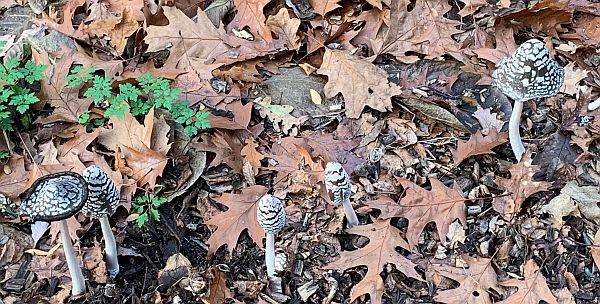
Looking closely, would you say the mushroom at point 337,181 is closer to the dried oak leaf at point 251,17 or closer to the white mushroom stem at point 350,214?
the white mushroom stem at point 350,214

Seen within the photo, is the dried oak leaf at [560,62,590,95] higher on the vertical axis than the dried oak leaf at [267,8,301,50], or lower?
lower

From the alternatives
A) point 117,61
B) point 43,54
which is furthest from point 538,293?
point 43,54

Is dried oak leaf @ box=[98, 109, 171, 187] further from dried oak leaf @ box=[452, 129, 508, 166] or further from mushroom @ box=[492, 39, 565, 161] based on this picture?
mushroom @ box=[492, 39, 565, 161]

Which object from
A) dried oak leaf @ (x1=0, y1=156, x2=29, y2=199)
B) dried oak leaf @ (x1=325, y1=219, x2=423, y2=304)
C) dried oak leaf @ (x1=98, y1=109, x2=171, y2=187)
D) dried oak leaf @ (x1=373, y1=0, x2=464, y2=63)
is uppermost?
dried oak leaf @ (x1=373, y1=0, x2=464, y2=63)

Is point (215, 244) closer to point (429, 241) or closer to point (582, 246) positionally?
point (429, 241)

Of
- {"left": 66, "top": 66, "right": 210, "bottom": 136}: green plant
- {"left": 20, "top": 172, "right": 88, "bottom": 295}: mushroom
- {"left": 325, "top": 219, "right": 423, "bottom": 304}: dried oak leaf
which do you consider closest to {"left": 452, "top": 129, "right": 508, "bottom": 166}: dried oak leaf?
{"left": 325, "top": 219, "right": 423, "bottom": 304}: dried oak leaf

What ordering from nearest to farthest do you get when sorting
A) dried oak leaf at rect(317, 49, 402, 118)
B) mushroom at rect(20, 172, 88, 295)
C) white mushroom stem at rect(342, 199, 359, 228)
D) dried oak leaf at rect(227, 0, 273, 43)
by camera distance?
mushroom at rect(20, 172, 88, 295), white mushroom stem at rect(342, 199, 359, 228), dried oak leaf at rect(317, 49, 402, 118), dried oak leaf at rect(227, 0, 273, 43)

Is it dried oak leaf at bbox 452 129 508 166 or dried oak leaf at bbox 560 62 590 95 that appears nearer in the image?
dried oak leaf at bbox 452 129 508 166
